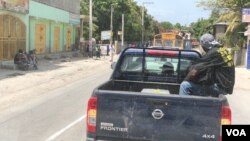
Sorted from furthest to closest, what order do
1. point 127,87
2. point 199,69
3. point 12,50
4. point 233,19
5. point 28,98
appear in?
point 233,19 < point 12,50 < point 28,98 < point 127,87 < point 199,69

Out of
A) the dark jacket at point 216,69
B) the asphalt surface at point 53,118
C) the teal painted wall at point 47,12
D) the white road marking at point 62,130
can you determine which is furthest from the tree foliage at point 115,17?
the dark jacket at point 216,69

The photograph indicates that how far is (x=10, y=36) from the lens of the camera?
29953 millimetres

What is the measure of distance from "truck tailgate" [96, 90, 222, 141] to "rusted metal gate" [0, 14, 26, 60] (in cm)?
2330

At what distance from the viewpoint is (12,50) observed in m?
30.3

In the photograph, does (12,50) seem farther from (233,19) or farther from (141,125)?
(141,125)

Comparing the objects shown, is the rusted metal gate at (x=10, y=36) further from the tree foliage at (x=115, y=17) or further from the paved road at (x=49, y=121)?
the tree foliage at (x=115, y=17)

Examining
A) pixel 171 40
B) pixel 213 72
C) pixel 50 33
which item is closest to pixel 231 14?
pixel 171 40

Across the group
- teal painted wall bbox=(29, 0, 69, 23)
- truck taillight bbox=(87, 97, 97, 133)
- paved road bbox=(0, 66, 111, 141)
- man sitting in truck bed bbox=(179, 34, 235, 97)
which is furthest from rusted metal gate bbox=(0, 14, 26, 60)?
truck taillight bbox=(87, 97, 97, 133)

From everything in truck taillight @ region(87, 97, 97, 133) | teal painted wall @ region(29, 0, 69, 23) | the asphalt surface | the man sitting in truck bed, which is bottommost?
the asphalt surface

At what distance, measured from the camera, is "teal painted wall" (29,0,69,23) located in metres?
34.8

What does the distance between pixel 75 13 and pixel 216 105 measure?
1767 inches

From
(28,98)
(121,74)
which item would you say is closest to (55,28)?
(28,98)

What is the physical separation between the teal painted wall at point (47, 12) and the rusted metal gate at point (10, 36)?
237 cm

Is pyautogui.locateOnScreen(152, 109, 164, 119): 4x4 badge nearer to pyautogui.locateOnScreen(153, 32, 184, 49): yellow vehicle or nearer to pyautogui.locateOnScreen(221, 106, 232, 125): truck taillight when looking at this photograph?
pyautogui.locateOnScreen(221, 106, 232, 125): truck taillight
